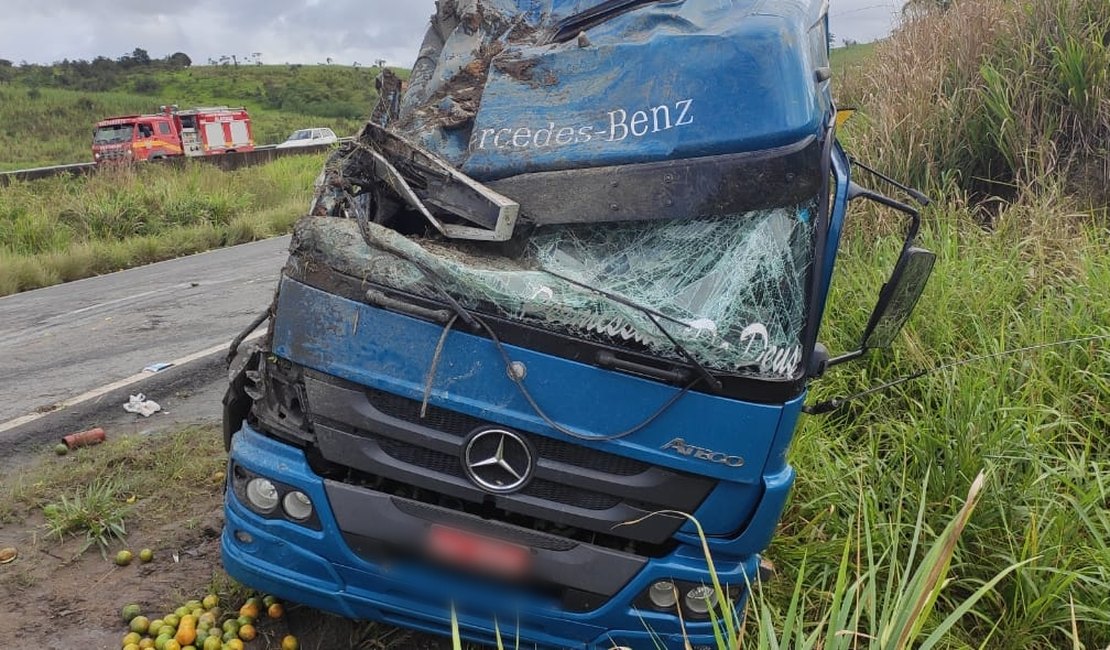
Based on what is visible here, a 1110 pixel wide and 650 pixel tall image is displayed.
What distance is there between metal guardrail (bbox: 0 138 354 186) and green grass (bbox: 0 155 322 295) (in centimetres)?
82

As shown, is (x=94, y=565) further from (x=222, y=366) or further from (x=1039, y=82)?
(x=1039, y=82)

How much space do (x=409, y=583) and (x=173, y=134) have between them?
89.4 ft

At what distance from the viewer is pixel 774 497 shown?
2.40 meters

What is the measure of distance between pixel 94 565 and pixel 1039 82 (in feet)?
22.0

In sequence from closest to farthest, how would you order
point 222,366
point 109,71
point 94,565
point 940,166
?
point 94,565 < point 222,366 < point 940,166 < point 109,71

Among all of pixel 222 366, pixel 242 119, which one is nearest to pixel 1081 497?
pixel 222 366

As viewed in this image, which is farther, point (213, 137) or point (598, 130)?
point (213, 137)

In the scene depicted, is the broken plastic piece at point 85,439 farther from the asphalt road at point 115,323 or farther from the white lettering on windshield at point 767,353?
the white lettering on windshield at point 767,353

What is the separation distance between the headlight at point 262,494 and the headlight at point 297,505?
0.04m

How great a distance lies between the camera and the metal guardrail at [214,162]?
15789 mm

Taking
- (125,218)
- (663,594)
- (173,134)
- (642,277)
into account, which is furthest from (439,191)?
(173,134)

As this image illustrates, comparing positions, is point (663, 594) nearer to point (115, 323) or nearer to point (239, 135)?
point (115, 323)

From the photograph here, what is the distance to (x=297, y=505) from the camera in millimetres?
2377

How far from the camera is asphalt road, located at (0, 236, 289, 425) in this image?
5.30 m
